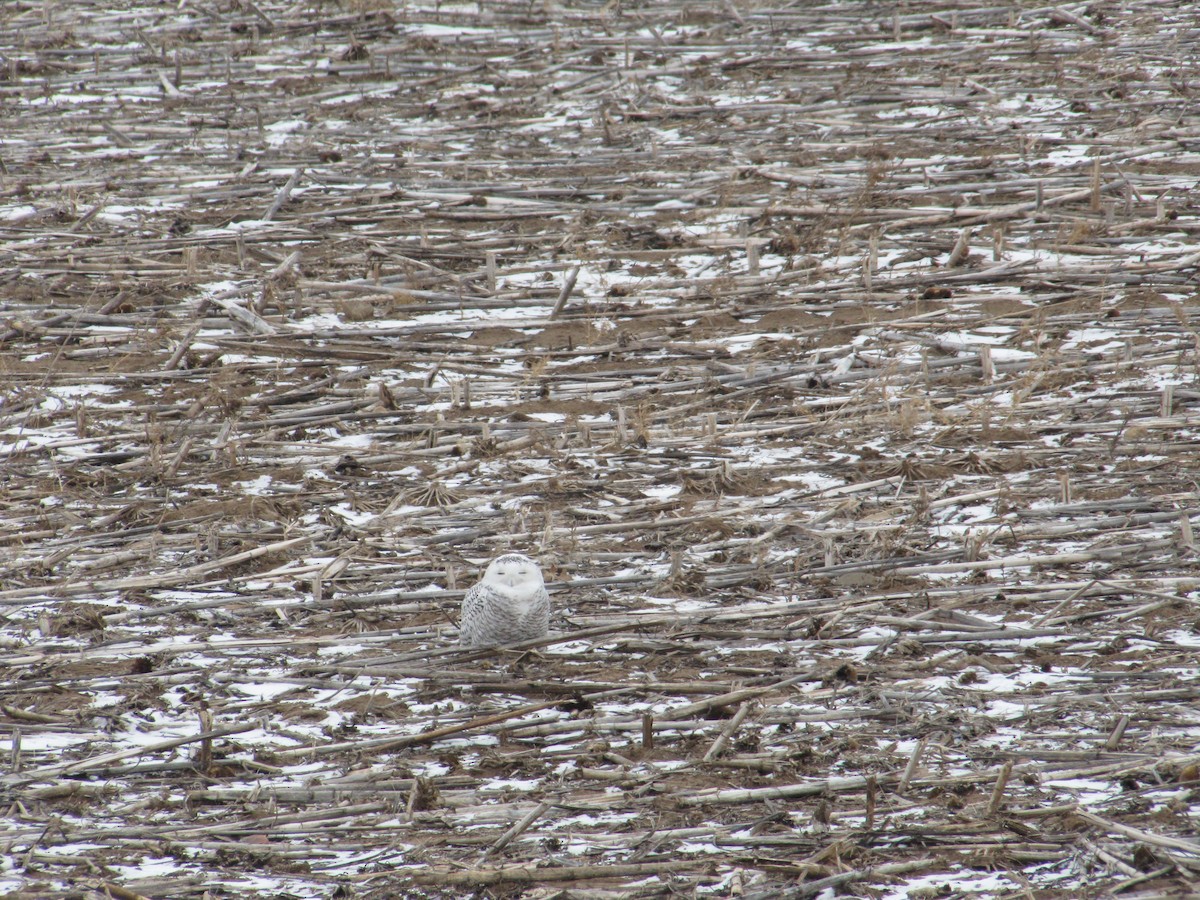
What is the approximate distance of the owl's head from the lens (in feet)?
19.2

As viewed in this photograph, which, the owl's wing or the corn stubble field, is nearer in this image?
the corn stubble field

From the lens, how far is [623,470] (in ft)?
25.8

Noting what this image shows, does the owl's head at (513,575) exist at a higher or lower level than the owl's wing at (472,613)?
higher

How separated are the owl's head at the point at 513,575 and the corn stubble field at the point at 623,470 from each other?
31cm

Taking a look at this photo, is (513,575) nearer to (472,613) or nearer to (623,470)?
(472,613)

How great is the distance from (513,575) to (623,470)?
6.92 feet

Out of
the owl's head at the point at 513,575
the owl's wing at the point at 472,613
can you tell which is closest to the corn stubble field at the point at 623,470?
the owl's wing at the point at 472,613

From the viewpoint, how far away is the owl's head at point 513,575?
5.85 m

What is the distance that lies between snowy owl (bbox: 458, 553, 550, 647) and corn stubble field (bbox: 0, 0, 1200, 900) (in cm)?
12

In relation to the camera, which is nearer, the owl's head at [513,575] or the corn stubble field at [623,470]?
the corn stubble field at [623,470]

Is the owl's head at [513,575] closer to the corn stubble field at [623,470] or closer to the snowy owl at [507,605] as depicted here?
the snowy owl at [507,605]

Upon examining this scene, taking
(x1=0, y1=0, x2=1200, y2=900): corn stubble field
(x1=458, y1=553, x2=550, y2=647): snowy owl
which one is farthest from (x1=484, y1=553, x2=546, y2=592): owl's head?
(x1=0, y1=0, x2=1200, y2=900): corn stubble field

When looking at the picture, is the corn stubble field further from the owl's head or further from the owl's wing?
the owl's head

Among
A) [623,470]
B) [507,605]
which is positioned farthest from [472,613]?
[623,470]
